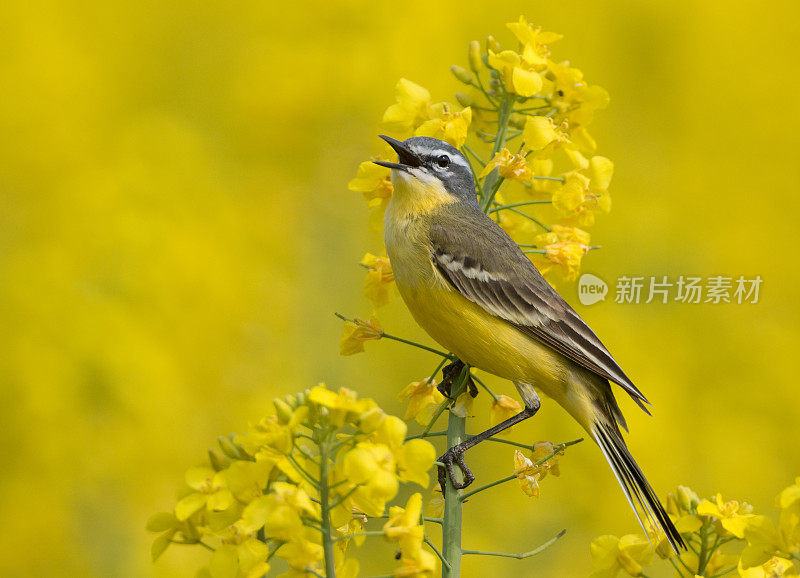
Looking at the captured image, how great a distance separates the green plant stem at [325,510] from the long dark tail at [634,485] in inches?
42.8

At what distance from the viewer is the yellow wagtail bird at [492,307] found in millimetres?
3791

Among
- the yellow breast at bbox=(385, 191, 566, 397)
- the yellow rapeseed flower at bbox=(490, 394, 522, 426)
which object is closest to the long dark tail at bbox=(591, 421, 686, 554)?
the yellow breast at bbox=(385, 191, 566, 397)

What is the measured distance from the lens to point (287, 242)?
247 inches

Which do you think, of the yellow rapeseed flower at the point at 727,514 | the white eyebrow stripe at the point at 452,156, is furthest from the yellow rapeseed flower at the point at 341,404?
the white eyebrow stripe at the point at 452,156

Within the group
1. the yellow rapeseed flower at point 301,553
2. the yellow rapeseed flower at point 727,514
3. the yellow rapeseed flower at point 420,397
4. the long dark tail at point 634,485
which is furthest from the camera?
the yellow rapeseed flower at point 420,397

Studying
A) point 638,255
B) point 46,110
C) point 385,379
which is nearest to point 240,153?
point 46,110

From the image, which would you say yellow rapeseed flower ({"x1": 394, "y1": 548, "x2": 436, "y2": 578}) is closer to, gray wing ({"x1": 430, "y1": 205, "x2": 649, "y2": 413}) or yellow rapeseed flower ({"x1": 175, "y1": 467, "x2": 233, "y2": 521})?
yellow rapeseed flower ({"x1": 175, "y1": 467, "x2": 233, "y2": 521})

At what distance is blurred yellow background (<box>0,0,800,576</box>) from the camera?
5.16m

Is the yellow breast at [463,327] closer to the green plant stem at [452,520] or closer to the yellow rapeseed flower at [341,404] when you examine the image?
the green plant stem at [452,520]

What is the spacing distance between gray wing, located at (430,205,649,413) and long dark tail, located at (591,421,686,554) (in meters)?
0.20

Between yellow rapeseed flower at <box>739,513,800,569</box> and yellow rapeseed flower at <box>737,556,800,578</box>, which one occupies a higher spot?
yellow rapeseed flower at <box>739,513,800,569</box>

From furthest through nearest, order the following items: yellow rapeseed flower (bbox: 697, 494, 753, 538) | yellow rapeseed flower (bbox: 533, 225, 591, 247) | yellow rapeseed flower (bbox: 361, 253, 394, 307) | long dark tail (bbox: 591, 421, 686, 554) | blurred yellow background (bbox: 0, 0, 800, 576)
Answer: blurred yellow background (bbox: 0, 0, 800, 576) < yellow rapeseed flower (bbox: 361, 253, 394, 307) < yellow rapeseed flower (bbox: 533, 225, 591, 247) < long dark tail (bbox: 591, 421, 686, 554) < yellow rapeseed flower (bbox: 697, 494, 753, 538)

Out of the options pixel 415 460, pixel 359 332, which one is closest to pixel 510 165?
pixel 359 332
